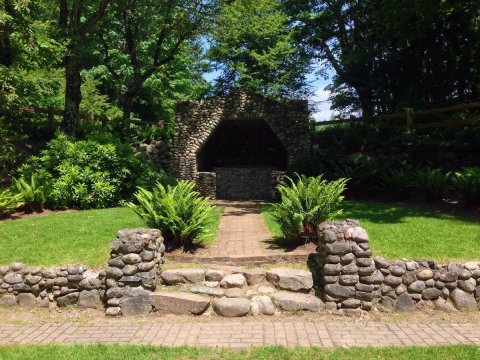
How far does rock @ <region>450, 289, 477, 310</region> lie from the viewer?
533 centimetres

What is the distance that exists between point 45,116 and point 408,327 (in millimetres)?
14901

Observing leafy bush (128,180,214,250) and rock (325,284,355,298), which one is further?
leafy bush (128,180,214,250)

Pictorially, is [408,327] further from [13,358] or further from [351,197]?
[351,197]

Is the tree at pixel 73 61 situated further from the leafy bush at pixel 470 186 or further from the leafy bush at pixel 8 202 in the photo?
the leafy bush at pixel 470 186

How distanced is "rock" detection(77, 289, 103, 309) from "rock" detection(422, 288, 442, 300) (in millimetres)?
4627

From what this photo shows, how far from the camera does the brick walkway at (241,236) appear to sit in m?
6.56

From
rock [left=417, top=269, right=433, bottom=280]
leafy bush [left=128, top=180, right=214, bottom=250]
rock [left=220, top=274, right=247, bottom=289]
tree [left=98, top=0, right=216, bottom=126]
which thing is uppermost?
tree [left=98, top=0, right=216, bottom=126]

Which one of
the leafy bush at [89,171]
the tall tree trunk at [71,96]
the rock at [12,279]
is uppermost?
the tall tree trunk at [71,96]

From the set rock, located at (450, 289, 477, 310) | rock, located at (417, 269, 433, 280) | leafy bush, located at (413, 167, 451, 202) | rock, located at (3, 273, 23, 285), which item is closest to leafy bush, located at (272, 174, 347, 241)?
rock, located at (417, 269, 433, 280)

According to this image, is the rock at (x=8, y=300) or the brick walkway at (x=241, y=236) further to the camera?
the brick walkway at (x=241, y=236)

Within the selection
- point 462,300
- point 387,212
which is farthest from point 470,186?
point 462,300

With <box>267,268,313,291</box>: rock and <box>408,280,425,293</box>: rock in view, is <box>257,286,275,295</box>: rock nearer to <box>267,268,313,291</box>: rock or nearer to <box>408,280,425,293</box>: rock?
<box>267,268,313,291</box>: rock

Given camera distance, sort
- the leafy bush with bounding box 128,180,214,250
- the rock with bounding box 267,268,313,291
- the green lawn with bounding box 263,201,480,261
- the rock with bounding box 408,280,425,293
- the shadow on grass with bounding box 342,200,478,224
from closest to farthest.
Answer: the rock with bounding box 408,280,425,293 < the rock with bounding box 267,268,313,291 < the green lawn with bounding box 263,201,480,261 < the leafy bush with bounding box 128,180,214,250 < the shadow on grass with bounding box 342,200,478,224

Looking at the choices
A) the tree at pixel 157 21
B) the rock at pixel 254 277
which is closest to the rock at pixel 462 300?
the rock at pixel 254 277
